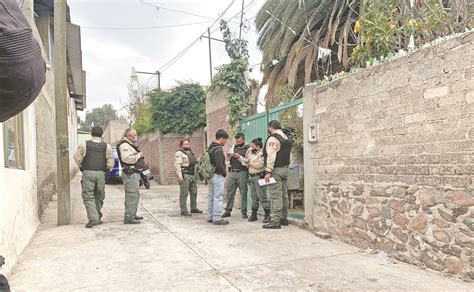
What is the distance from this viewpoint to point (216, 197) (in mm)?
6363

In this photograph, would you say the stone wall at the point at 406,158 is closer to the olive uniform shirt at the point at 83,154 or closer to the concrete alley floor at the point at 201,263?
the concrete alley floor at the point at 201,263

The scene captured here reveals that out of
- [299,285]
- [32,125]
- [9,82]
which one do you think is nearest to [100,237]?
[32,125]

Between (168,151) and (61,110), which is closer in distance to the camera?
(61,110)

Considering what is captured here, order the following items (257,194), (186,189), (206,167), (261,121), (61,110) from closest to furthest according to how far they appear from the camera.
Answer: (61,110), (257,194), (206,167), (261,121), (186,189)

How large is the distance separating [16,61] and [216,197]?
18.0 feet

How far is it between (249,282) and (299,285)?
47cm

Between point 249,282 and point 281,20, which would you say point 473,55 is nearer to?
point 249,282

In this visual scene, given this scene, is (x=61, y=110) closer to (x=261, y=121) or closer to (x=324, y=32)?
(x=261, y=121)

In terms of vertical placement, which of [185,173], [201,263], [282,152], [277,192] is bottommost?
[201,263]

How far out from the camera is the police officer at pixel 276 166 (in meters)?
5.75

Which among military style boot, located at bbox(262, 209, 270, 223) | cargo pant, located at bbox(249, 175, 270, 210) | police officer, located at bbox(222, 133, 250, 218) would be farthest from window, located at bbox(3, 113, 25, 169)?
military style boot, located at bbox(262, 209, 270, 223)

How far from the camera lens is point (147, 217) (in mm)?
7105

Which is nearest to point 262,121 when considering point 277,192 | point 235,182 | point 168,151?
point 235,182

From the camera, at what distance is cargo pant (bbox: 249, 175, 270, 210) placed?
6.34m
